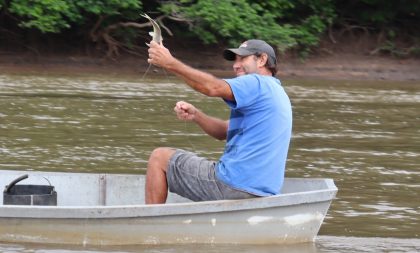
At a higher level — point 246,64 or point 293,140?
point 246,64

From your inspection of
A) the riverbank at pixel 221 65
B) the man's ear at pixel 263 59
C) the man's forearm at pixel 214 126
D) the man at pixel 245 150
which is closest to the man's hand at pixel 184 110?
the man at pixel 245 150

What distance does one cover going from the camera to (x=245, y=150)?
6.66 meters

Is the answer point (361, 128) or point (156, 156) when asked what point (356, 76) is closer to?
point (361, 128)

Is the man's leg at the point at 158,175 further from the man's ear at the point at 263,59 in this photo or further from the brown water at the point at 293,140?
the man's ear at the point at 263,59

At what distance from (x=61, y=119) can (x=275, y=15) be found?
1171 cm

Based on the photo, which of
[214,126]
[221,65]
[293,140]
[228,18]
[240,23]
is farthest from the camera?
[221,65]

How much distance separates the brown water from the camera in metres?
8.10

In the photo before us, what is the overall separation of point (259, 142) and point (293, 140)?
6075mm

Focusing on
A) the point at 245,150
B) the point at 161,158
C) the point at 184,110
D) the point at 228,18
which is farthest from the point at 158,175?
the point at 228,18

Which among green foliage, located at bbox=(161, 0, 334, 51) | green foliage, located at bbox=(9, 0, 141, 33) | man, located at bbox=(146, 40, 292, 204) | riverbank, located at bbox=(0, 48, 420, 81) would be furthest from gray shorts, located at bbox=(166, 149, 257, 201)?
green foliage, located at bbox=(161, 0, 334, 51)

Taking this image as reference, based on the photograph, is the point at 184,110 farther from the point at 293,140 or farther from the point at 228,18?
the point at 228,18

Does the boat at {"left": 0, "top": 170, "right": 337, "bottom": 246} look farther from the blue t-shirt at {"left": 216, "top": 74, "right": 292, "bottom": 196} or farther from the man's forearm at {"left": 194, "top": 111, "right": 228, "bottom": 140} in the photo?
the man's forearm at {"left": 194, "top": 111, "right": 228, "bottom": 140}

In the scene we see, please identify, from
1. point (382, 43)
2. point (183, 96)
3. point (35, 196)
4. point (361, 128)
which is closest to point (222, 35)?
point (382, 43)

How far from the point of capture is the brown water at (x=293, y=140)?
8.10 metres
